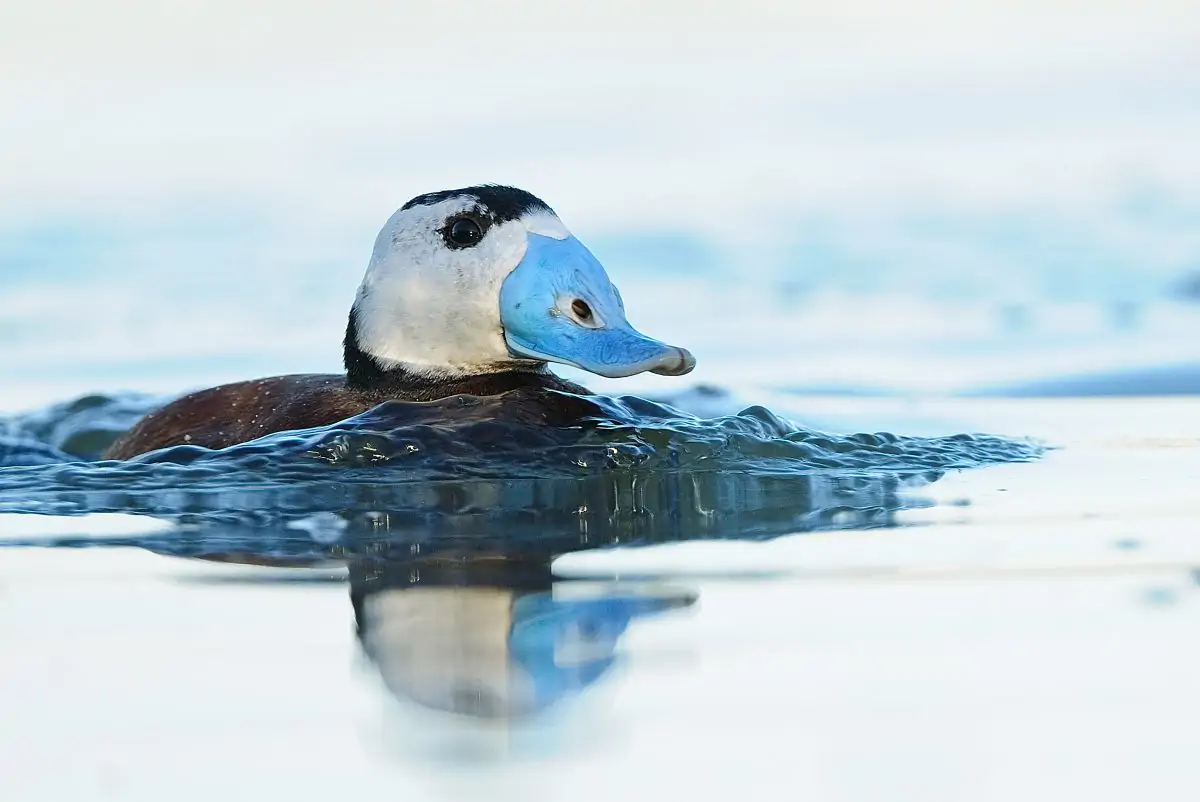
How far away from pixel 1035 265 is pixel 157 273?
17.4 feet

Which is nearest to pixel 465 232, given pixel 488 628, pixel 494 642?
pixel 488 628

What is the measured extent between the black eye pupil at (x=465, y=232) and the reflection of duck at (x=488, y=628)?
213 cm

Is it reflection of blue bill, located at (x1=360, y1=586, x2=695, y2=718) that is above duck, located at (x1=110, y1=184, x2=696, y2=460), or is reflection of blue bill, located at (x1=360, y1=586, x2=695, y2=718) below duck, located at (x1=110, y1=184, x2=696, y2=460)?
below

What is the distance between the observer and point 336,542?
4738 mm

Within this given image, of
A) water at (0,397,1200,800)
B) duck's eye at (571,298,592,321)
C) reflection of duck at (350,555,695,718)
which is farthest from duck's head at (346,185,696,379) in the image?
reflection of duck at (350,555,695,718)

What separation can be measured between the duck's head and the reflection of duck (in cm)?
185

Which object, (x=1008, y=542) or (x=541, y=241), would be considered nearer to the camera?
(x=1008, y=542)

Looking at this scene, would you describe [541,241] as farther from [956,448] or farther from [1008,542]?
[1008,542]

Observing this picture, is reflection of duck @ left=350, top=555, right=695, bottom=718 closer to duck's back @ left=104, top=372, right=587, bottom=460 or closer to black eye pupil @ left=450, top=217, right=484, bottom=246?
duck's back @ left=104, top=372, right=587, bottom=460

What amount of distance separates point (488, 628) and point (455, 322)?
111 inches

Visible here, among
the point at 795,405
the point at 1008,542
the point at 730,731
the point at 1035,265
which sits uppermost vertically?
the point at 1035,265

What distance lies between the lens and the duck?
6215mm

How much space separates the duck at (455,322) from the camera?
621cm

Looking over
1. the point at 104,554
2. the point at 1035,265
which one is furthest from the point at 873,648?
the point at 1035,265
